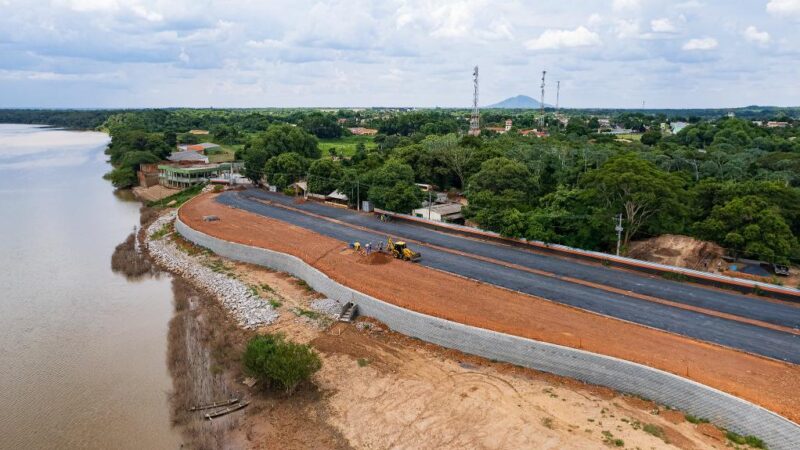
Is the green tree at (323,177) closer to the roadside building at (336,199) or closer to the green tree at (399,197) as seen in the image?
the roadside building at (336,199)

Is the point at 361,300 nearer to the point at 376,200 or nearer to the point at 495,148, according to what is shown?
the point at 376,200

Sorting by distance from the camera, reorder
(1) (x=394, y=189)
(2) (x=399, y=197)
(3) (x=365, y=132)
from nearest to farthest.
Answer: (2) (x=399, y=197) < (1) (x=394, y=189) < (3) (x=365, y=132)

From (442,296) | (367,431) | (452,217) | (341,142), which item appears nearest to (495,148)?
(452,217)

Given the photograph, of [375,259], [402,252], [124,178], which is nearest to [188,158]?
[124,178]

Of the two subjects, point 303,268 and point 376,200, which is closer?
point 303,268

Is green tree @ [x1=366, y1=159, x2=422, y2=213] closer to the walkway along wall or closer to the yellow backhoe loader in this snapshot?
the yellow backhoe loader

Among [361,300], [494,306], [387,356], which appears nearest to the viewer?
[387,356]

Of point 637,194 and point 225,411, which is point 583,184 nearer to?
point 637,194

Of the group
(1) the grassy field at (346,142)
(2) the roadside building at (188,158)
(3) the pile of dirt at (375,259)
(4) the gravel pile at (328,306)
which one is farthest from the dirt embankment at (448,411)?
(1) the grassy field at (346,142)
